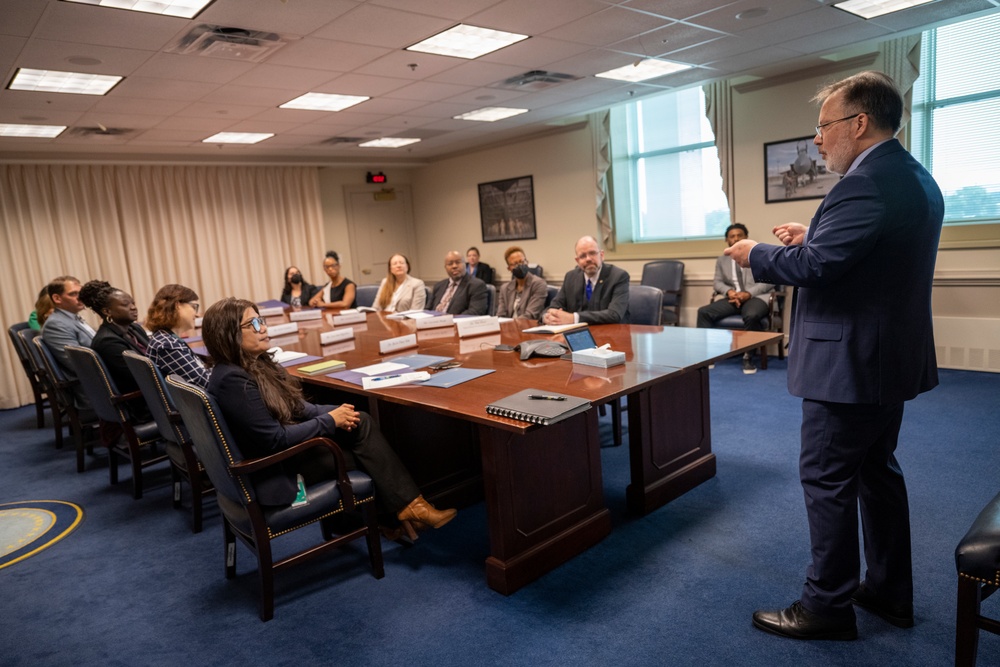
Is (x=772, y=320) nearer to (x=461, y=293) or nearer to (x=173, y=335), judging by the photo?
(x=461, y=293)

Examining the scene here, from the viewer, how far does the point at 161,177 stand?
7.70 m

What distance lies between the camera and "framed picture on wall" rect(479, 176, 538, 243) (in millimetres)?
8422

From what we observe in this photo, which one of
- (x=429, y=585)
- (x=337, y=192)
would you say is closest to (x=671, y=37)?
(x=429, y=585)

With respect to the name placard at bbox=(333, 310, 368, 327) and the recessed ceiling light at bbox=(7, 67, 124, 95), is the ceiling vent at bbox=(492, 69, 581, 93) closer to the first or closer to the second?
the name placard at bbox=(333, 310, 368, 327)

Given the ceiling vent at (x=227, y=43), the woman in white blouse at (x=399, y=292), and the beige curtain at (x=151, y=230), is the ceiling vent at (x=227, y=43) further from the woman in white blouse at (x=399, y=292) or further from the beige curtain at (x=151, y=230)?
Result: the beige curtain at (x=151, y=230)

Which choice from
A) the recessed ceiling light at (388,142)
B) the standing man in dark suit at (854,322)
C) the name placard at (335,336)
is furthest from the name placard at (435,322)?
the recessed ceiling light at (388,142)

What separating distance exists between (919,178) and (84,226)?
8000mm

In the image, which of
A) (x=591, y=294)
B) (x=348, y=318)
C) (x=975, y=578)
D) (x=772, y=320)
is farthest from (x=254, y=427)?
(x=772, y=320)

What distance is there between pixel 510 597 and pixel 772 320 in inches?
175

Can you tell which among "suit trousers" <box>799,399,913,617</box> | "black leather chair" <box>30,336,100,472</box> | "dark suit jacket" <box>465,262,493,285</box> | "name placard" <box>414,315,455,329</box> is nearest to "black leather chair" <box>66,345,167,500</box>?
"black leather chair" <box>30,336,100,472</box>

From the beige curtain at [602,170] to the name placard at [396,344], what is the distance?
441 centimetres

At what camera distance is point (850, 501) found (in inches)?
73.2

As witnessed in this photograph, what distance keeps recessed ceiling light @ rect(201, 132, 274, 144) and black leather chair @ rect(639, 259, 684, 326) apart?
4362 mm

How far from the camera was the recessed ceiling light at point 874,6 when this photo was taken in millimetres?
3992
